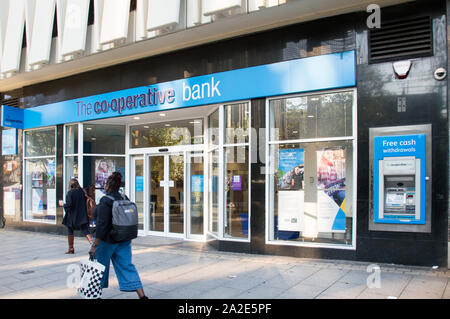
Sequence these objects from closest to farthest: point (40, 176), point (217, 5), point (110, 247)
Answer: point (110, 247) < point (217, 5) < point (40, 176)

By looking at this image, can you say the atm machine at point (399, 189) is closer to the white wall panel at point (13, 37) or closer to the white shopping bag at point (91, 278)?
the white shopping bag at point (91, 278)

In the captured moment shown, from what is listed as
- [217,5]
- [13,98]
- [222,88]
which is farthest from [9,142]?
[217,5]

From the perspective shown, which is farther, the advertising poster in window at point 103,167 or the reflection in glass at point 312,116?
the advertising poster in window at point 103,167

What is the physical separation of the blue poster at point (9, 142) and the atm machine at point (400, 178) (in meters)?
11.8

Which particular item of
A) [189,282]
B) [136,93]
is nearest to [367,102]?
[189,282]

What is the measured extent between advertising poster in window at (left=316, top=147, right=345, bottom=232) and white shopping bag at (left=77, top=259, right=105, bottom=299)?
4.43 metres

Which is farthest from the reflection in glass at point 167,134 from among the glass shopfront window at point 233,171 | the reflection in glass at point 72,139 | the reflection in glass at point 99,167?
the reflection in glass at point 72,139

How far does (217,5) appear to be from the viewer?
6.72m

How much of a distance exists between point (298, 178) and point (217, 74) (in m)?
2.90

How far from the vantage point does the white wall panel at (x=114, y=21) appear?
26.9ft

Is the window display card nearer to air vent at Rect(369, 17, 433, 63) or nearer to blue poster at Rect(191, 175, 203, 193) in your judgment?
blue poster at Rect(191, 175, 203, 193)

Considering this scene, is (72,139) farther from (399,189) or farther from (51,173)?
(399,189)

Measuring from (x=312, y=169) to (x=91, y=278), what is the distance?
468 cm

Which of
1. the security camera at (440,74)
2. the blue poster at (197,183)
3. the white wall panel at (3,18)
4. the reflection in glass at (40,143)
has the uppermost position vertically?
the white wall panel at (3,18)
